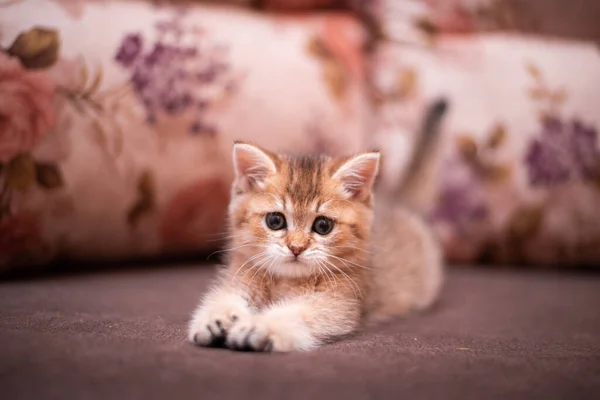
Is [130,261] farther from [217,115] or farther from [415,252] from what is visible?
[415,252]

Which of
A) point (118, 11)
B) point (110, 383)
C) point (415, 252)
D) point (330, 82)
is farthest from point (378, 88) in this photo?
point (110, 383)

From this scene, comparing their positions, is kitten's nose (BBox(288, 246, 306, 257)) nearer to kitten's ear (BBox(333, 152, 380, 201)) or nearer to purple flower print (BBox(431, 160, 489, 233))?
kitten's ear (BBox(333, 152, 380, 201))

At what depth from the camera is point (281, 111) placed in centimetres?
145

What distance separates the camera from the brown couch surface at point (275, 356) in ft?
1.93

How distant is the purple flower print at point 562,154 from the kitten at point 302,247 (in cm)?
72

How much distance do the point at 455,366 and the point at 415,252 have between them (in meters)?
0.67

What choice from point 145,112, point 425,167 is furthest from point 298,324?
point 425,167

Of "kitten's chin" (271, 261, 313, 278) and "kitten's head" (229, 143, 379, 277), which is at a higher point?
"kitten's head" (229, 143, 379, 277)

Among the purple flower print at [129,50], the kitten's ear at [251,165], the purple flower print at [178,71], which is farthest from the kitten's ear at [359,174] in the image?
the purple flower print at [129,50]

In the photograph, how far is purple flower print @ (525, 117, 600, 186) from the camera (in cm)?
148

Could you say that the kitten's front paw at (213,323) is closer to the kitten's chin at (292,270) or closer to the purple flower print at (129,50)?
the kitten's chin at (292,270)

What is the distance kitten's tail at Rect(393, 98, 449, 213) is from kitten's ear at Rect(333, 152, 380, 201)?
21.0 inches

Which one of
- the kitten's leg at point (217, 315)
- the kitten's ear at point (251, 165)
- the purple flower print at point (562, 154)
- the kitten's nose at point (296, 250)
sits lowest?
the kitten's leg at point (217, 315)

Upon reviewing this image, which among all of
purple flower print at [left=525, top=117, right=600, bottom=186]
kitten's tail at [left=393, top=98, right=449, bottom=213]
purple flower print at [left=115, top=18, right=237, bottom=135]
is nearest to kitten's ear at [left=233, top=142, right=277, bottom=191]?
purple flower print at [left=115, top=18, right=237, bottom=135]
